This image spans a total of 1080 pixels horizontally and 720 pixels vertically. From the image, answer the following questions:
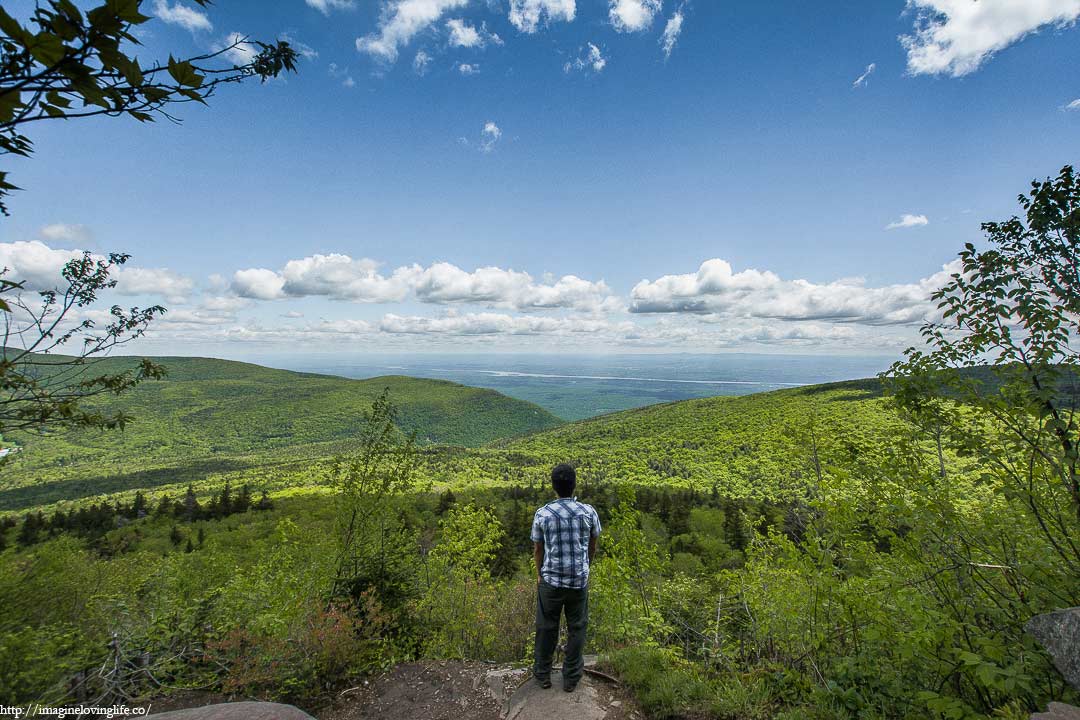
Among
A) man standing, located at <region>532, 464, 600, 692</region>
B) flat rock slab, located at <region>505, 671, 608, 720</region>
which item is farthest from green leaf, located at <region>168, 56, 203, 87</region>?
flat rock slab, located at <region>505, 671, 608, 720</region>

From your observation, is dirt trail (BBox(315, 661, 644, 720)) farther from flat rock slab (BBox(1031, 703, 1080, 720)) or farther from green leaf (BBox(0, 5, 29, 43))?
green leaf (BBox(0, 5, 29, 43))

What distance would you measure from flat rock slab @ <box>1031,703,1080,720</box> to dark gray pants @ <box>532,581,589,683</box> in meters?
3.81

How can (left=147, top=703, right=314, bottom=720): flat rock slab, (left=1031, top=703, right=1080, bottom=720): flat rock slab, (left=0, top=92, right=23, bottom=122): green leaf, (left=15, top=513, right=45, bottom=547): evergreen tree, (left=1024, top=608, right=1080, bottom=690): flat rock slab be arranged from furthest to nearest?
(left=15, top=513, right=45, bottom=547): evergreen tree → (left=147, top=703, right=314, bottom=720): flat rock slab → (left=1024, top=608, right=1080, bottom=690): flat rock slab → (left=1031, top=703, right=1080, bottom=720): flat rock slab → (left=0, top=92, right=23, bottom=122): green leaf

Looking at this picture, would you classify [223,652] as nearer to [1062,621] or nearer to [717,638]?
[717,638]

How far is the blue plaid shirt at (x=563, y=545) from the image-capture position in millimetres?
5230

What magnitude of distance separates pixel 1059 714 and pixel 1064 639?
2.76 feet

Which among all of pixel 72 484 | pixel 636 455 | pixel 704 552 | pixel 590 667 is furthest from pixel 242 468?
pixel 590 667

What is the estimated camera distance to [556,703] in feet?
17.8

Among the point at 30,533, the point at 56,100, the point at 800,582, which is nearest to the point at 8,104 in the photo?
the point at 56,100

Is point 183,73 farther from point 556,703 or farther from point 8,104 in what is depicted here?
point 556,703

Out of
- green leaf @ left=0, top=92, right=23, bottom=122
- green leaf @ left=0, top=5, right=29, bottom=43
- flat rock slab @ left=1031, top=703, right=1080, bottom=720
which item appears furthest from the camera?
flat rock slab @ left=1031, top=703, right=1080, bottom=720

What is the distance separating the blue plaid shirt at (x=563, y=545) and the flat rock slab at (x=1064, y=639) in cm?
407

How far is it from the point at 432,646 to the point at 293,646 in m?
5.27

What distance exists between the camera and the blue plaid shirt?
523 centimetres
